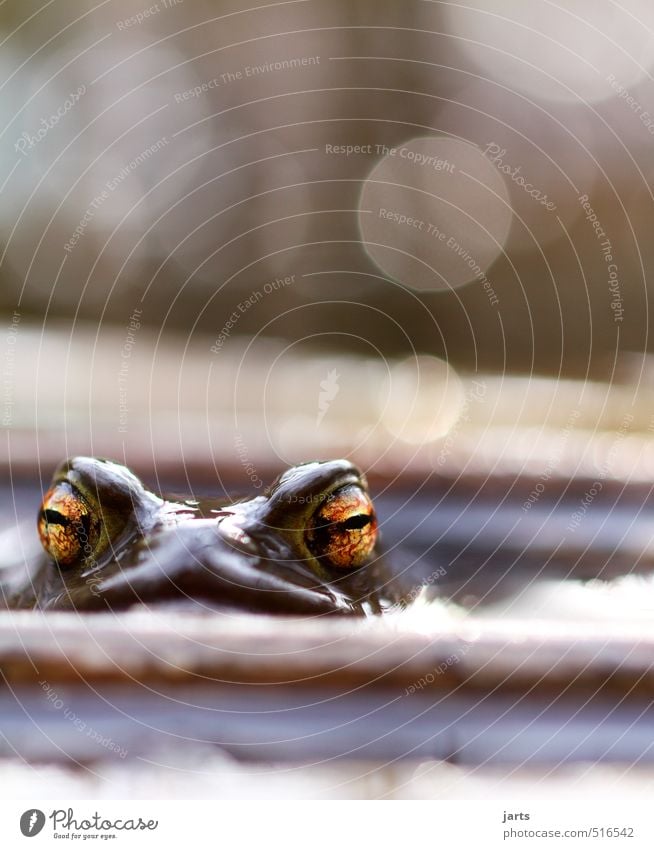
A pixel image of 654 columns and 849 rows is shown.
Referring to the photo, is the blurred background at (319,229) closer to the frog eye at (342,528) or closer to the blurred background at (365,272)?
the blurred background at (365,272)

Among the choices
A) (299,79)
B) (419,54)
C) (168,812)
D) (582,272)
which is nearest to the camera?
(168,812)

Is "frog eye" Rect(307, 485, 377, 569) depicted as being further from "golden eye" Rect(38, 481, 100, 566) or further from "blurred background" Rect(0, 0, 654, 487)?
"blurred background" Rect(0, 0, 654, 487)

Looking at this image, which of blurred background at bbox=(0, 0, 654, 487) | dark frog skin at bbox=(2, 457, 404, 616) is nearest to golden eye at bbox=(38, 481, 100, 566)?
dark frog skin at bbox=(2, 457, 404, 616)

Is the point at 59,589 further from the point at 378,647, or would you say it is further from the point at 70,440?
the point at 70,440

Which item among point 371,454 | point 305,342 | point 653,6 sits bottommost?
point 371,454

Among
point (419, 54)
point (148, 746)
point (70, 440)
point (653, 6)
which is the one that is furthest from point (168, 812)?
point (419, 54)

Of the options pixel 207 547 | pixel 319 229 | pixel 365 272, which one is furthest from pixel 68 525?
pixel 319 229

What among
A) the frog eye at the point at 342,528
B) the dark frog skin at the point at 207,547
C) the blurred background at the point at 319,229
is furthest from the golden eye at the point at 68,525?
the blurred background at the point at 319,229
